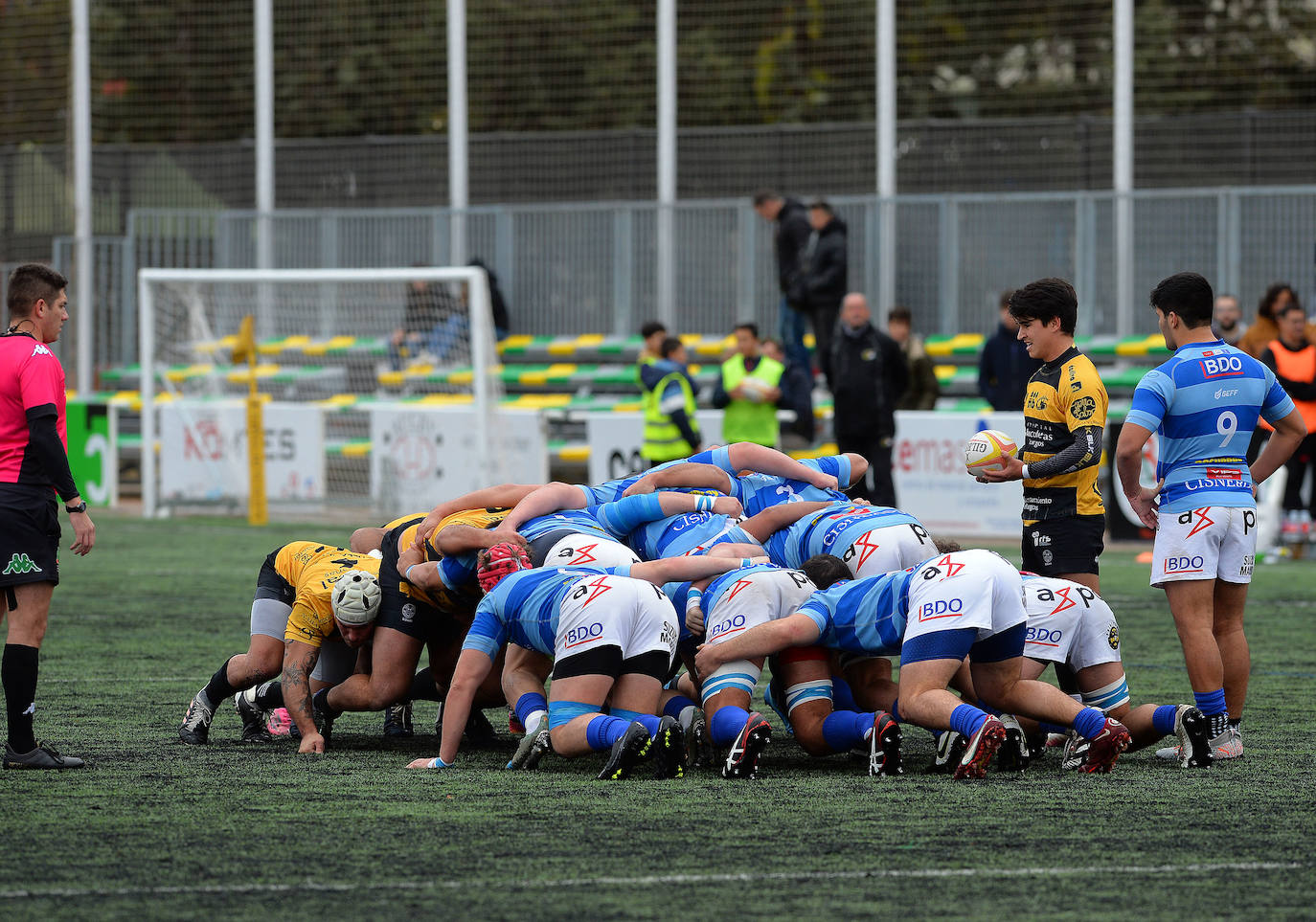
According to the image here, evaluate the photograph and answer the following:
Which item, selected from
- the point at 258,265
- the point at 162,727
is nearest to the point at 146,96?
the point at 258,265

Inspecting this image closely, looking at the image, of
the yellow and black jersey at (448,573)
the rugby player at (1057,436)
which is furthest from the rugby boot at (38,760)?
the rugby player at (1057,436)

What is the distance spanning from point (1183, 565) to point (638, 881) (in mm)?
2887

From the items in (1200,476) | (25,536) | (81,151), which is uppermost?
(81,151)

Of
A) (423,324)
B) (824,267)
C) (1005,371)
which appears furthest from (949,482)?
(423,324)

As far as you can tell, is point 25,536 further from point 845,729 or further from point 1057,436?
point 1057,436

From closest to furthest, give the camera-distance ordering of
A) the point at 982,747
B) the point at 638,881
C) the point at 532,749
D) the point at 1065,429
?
the point at 638,881, the point at 982,747, the point at 532,749, the point at 1065,429

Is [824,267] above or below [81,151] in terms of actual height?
below

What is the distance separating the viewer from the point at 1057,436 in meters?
7.07

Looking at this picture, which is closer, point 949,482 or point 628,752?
point 628,752

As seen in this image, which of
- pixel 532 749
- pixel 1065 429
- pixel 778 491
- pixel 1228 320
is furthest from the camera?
pixel 1228 320

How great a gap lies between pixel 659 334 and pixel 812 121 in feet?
21.5

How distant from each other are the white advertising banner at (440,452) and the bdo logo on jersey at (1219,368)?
10730 mm

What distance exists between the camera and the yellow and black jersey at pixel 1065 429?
696 centimetres

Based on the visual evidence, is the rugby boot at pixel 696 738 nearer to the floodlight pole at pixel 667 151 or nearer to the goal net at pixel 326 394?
the goal net at pixel 326 394
